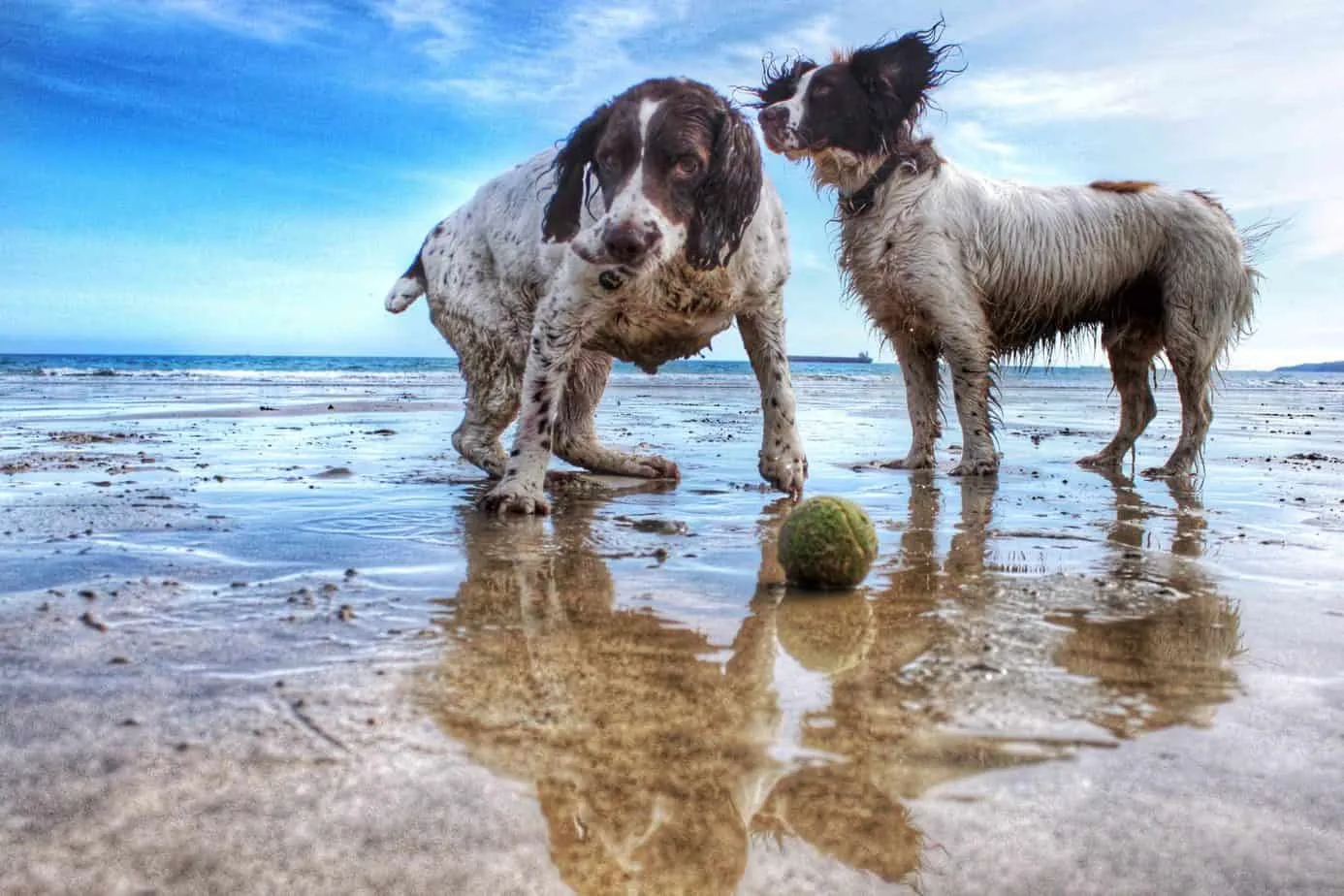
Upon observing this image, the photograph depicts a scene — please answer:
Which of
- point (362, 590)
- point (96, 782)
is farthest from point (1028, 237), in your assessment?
point (96, 782)

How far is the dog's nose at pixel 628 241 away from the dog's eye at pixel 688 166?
0.32 m

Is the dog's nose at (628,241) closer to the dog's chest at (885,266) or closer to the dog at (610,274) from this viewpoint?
the dog at (610,274)

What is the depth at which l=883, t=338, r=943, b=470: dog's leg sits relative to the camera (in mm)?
6023

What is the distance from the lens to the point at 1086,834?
1252mm

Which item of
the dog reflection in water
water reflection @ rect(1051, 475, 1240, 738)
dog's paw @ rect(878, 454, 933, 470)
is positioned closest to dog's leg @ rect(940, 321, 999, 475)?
dog's paw @ rect(878, 454, 933, 470)

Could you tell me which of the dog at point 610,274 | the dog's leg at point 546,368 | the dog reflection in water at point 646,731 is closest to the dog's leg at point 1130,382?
the dog at point 610,274

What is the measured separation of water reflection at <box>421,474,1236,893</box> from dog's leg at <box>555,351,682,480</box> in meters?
2.47

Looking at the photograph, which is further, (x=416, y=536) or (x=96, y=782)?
(x=416, y=536)

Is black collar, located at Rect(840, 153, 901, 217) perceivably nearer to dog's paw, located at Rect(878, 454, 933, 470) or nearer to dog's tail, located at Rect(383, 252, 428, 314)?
dog's paw, located at Rect(878, 454, 933, 470)

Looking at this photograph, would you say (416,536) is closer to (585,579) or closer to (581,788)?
(585,579)

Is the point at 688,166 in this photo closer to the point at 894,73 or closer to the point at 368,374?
the point at 894,73

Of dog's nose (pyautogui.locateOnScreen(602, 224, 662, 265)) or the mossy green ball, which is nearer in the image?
the mossy green ball

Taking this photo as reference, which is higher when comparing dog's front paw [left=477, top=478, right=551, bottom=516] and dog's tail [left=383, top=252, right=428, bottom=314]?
dog's tail [left=383, top=252, right=428, bottom=314]

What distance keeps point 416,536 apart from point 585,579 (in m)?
0.92
